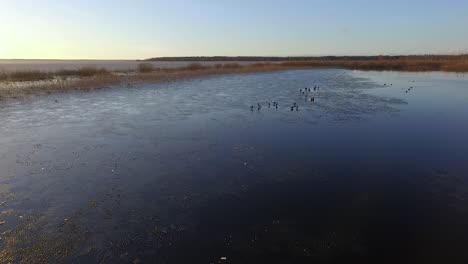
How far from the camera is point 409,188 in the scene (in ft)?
23.9

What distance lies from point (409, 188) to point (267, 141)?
499 cm

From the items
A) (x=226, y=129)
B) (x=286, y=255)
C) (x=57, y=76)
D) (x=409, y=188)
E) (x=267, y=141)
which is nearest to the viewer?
(x=286, y=255)

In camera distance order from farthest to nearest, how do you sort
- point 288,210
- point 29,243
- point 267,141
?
1. point 267,141
2. point 288,210
3. point 29,243

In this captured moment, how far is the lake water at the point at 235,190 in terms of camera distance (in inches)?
203

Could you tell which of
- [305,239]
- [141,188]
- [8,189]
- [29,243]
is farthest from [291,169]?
[8,189]

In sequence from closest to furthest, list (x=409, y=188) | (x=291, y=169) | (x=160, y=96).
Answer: (x=409, y=188)
(x=291, y=169)
(x=160, y=96)

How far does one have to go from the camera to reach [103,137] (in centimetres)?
1177

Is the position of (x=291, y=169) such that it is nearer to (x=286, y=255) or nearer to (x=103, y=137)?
(x=286, y=255)

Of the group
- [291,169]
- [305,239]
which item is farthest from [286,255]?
[291,169]

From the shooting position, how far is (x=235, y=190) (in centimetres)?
724

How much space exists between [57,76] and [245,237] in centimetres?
3534

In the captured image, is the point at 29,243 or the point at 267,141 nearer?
the point at 29,243

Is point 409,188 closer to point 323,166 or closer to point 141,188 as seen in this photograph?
point 323,166

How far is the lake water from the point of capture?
5164 mm
